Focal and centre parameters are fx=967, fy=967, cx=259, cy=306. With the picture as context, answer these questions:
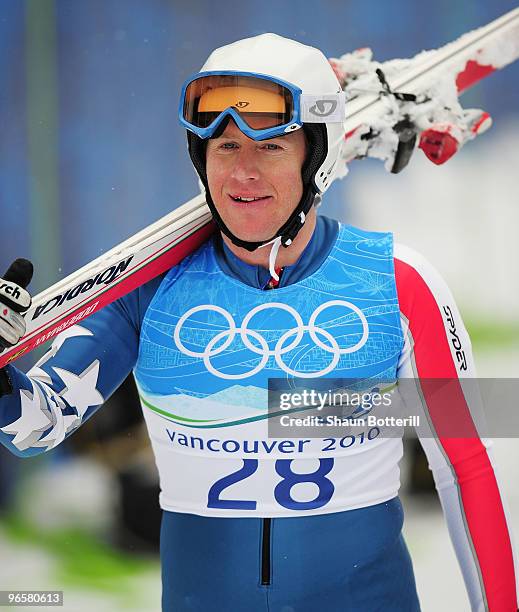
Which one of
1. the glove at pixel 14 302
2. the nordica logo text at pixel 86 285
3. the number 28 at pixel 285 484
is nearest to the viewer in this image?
the glove at pixel 14 302

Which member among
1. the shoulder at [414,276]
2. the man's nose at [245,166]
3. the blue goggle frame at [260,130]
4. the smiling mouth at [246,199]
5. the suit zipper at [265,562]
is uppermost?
the blue goggle frame at [260,130]

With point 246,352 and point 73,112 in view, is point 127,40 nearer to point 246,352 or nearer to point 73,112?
point 73,112

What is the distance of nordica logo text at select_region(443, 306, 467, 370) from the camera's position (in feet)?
6.00

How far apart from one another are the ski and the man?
3.0 inches

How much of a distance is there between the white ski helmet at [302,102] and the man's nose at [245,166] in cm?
6

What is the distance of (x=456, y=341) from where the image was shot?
1.84m

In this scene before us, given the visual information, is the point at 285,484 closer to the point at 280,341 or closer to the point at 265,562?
the point at 265,562

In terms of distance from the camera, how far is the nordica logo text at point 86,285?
5.38ft

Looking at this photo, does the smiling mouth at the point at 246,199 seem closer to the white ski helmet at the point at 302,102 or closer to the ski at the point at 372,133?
the white ski helmet at the point at 302,102

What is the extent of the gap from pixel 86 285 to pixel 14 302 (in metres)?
0.28

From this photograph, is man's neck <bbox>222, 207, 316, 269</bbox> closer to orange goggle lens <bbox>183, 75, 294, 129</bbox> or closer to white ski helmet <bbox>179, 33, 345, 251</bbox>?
white ski helmet <bbox>179, 33, 345, 251</bbox>

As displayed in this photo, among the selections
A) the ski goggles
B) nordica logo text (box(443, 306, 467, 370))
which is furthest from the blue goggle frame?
nordica logo text (box(443, 306, 467, 370))

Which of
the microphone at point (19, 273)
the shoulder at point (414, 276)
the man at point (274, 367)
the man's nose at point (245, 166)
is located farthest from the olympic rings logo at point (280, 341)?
the microphone at point (19, 273)

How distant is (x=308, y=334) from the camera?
5.80ft
